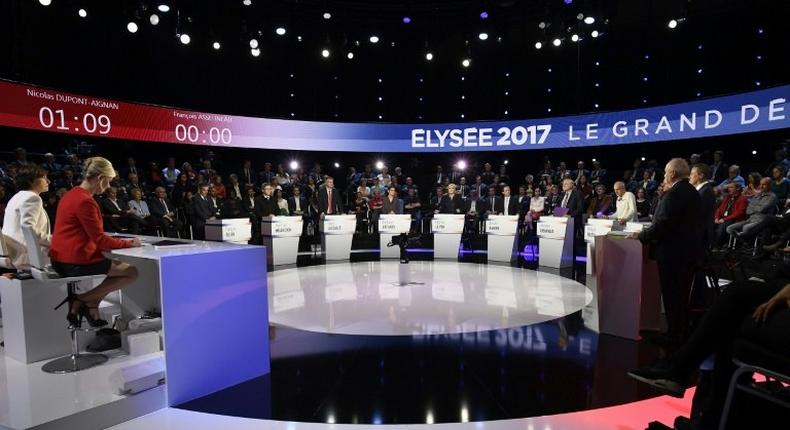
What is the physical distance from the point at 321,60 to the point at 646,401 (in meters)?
13.6

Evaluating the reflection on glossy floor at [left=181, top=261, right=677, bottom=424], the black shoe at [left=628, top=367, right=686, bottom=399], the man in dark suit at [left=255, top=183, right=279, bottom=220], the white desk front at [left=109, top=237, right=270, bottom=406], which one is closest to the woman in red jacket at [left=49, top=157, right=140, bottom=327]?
the white desk front at [left=109, top=237, right=270, bottom=406]

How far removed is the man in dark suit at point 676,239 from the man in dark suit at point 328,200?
22.8ft

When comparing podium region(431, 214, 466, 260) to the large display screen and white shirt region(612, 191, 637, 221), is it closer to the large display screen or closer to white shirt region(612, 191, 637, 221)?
white shirt region(612, 191, 637, 221)

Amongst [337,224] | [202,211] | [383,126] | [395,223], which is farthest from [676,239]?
[383,126]

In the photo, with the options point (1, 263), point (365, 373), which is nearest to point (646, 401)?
point (365, 373)

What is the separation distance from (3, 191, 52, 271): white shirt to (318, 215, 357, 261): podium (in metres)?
5.33

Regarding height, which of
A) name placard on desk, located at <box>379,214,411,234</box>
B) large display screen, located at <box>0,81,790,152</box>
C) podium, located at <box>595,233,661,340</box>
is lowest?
podium, located at <box>595,233,661,340</box>

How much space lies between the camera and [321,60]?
14.4 m

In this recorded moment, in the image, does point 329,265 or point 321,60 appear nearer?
point 329,265

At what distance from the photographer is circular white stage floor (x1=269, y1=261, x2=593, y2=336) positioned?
4430mm

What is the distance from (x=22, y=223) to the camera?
3.29 meters

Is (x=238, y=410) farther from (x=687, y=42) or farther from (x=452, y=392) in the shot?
(x=687, y=42)

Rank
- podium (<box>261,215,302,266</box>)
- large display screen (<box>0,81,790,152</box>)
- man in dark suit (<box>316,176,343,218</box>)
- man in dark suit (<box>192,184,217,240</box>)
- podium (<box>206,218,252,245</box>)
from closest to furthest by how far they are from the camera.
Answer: podium (<box>206,218,252,245</box>) → podium (<box>261,215,302,266</box>) → large display screen (<box>0,81,790,152</box>) → man in dark suit (<box>192,184,217,240</box>) → man in dark suit (<box>316,176,343,218</box>)

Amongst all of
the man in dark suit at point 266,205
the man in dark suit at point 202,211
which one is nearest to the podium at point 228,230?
the man in dark suit at point 202,211
